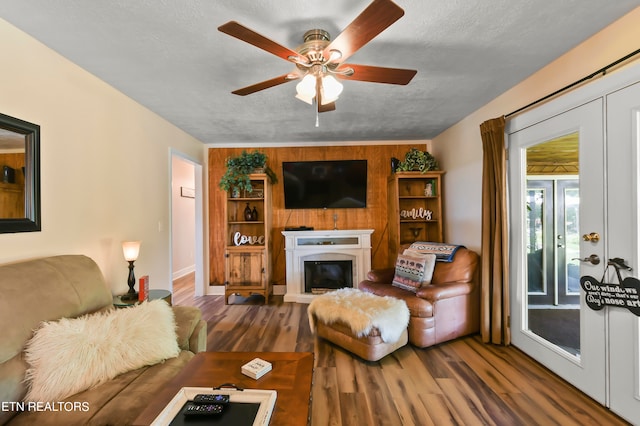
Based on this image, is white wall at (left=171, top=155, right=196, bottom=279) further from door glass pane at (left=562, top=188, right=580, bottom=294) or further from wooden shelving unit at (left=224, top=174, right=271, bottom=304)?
door glass pane at (left=562, top=188, right=580, bottom=294)

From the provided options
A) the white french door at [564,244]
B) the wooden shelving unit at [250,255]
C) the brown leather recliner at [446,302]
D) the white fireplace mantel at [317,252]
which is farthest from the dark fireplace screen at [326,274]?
Answer: the white french door at [564,244]

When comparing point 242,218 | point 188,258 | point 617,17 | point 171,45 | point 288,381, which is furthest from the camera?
point 188,258

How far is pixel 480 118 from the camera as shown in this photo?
3.05 metres

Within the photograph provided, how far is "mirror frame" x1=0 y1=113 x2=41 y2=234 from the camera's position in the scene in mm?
1692

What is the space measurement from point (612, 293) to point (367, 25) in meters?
2.17

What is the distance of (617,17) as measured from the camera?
1639mm

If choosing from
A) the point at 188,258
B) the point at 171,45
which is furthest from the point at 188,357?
the point at 188,258

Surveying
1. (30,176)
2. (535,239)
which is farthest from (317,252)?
(30,176)

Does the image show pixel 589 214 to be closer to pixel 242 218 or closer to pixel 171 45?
pixel 171 45

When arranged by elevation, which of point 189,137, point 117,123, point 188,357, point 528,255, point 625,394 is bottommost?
point 625,394

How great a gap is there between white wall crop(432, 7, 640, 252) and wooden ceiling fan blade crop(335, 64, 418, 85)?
1.26m

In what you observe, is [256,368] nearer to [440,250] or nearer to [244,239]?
[440,250]

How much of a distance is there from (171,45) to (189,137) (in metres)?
2.22

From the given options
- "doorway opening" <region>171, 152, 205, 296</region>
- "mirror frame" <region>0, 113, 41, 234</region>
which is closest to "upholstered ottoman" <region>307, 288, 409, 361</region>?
"mirror frame" <region>0, 113, 41, 234</region>
